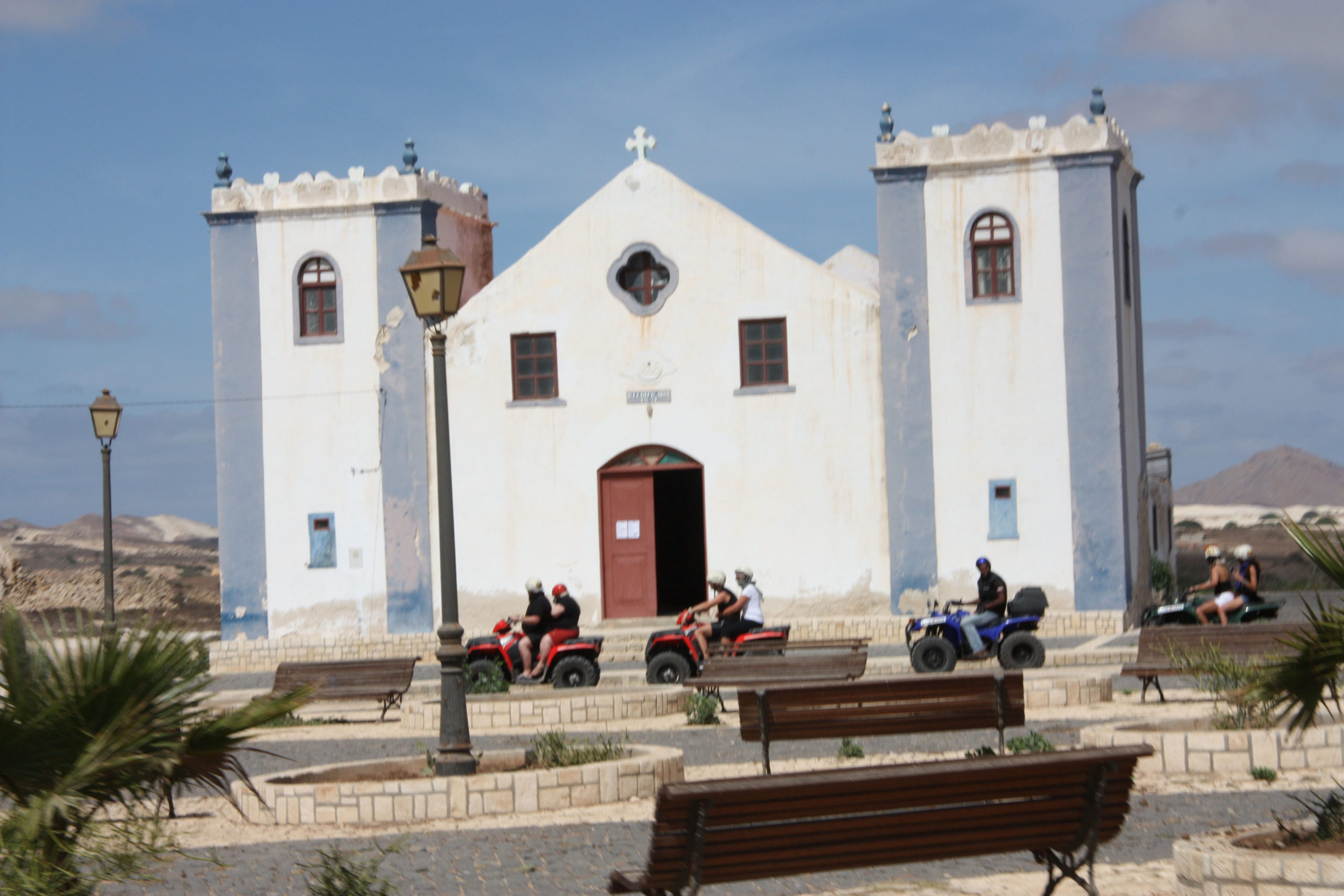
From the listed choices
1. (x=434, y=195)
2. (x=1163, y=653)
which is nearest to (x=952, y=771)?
(x=1163, y=653)

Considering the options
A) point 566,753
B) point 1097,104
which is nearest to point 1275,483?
point 1097,104

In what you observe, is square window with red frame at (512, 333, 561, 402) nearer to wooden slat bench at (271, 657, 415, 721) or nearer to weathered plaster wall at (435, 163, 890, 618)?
weathered plaster wall at (435, 163, 890, 618)

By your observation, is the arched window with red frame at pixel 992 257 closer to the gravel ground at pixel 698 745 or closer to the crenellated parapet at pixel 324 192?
the crenellated parapet at pixel 324 192

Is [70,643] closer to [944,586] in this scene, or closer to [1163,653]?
[1163,653]

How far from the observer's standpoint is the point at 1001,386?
1022 inches

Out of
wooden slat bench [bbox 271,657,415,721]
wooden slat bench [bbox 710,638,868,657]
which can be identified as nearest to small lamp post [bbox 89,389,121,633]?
wooden slat bench [bbox 271,657,415,721]

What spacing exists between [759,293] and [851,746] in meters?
14.7

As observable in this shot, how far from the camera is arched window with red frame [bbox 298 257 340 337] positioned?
2838 centimetres

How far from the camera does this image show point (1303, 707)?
6680 millimetres

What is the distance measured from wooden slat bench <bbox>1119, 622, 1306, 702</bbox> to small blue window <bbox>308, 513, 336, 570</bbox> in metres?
15.7

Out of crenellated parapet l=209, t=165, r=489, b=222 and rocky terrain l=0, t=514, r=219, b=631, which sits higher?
crenellated parapet l=209, t=165, r=489, b=222

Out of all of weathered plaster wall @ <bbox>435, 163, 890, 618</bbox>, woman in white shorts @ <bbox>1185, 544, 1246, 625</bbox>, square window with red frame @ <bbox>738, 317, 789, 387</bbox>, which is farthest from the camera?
square window with red frame @ <bbox>738, 317, 789, 387</bbox>

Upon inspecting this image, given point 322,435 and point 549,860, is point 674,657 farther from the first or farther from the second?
point 322,435

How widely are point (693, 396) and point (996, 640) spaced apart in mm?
8797
